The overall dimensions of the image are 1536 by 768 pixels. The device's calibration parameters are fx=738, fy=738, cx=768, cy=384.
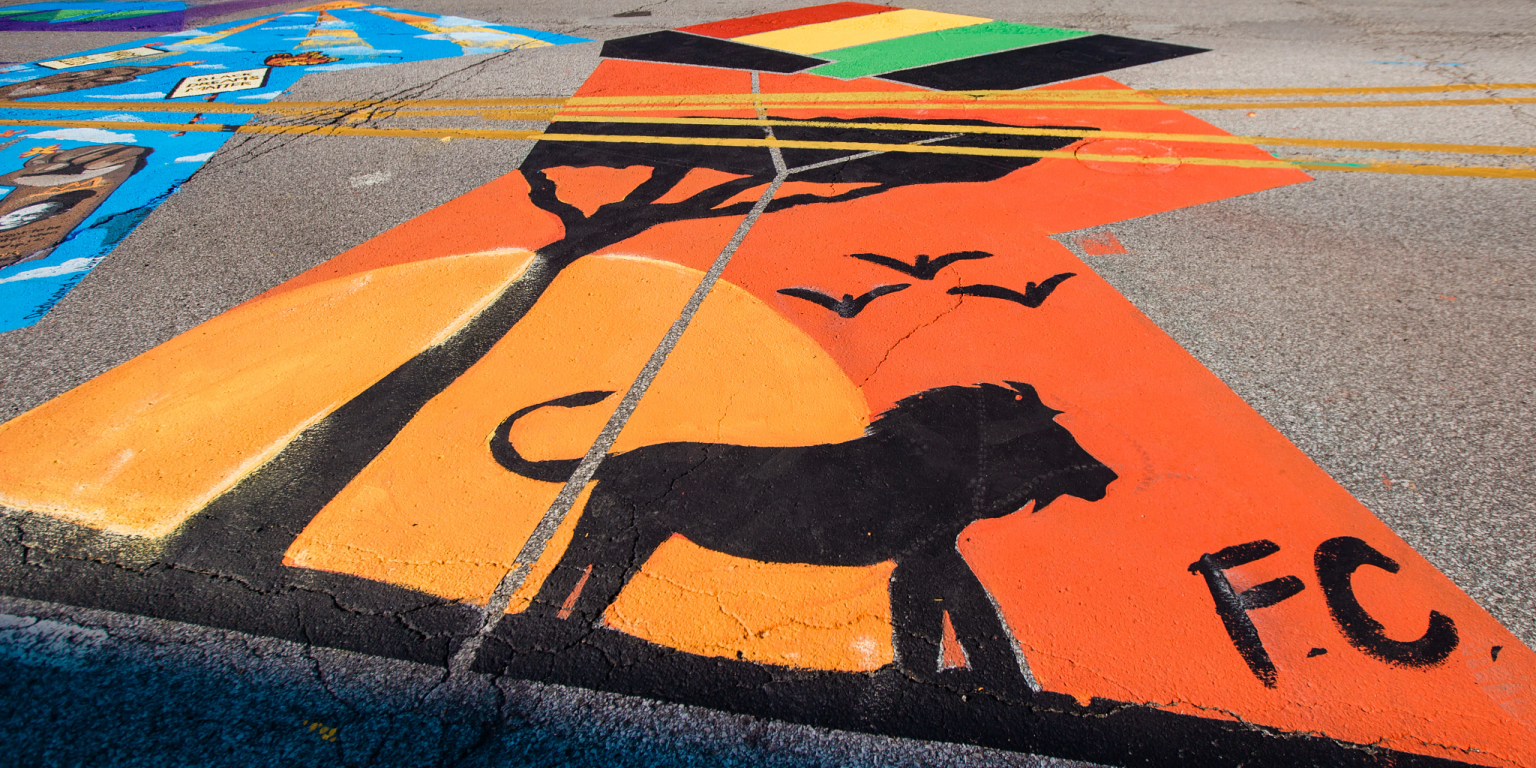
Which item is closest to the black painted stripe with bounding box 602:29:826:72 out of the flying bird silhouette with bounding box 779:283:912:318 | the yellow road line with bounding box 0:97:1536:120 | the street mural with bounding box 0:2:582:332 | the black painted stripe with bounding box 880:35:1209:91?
the street mural with bounding box 0:2:582:332

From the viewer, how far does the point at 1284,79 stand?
7457mm

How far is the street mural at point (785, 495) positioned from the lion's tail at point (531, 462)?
0.06 ft

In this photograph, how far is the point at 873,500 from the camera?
9.86 ft

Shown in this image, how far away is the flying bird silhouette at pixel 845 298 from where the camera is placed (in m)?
4.17

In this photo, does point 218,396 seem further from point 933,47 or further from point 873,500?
point 933,47

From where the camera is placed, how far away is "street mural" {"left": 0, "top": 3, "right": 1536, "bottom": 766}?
239cm

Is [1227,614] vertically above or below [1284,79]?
below

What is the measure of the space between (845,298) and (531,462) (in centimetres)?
199

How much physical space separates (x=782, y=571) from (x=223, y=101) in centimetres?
861

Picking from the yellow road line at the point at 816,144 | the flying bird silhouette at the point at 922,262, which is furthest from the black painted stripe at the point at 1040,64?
the flying bird silhouette at the point at 922,262

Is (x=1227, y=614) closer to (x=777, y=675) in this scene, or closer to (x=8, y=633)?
(x=777, y=675)

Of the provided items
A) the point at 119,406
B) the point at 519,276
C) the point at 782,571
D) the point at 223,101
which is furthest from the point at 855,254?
the point at 223,101

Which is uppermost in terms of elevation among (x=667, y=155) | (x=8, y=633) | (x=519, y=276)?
(x=667, y=155)

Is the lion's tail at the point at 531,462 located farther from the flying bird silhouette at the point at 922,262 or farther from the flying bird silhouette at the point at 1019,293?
the flying bird silhouette at the point at 1019,293
